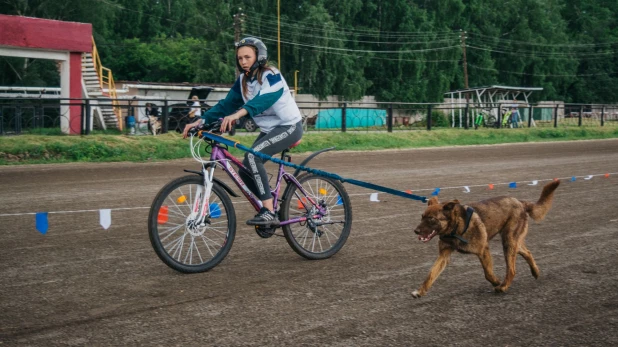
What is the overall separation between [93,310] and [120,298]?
34 centimetres

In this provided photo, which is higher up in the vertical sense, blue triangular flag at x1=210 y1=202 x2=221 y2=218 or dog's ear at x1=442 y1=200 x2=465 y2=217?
dog's ear at x1=442 y1=200 x2=465 y2=217

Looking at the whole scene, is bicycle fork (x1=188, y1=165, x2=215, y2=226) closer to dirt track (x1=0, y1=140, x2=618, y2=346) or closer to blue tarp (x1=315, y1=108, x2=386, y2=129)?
dirt track (x1=0, y1=140, x2=618, y2=346)

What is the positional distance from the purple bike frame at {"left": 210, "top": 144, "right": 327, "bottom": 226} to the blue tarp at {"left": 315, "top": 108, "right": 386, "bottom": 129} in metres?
19.0

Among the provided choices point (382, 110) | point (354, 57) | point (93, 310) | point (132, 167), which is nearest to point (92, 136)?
point (132, 167)

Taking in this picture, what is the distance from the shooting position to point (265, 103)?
19.7ft

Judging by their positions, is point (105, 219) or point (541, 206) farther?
point (105, 219)

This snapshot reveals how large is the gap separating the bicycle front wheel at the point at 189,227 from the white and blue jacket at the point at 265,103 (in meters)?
0.82

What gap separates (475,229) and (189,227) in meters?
2.48

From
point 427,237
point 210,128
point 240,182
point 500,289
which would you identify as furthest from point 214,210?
point 500,289

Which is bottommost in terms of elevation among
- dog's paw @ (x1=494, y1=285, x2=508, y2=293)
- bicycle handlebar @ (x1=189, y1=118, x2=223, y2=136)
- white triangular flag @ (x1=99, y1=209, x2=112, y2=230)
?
dog's paw @ (x1=494, y1=285, x2=508, y2=293)

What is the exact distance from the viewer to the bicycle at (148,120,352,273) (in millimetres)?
5664

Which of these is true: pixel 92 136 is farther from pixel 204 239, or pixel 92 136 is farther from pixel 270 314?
pixel 270 314

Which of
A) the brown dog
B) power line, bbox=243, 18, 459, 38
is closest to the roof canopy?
power line, bbox=243, 18, 459, 38

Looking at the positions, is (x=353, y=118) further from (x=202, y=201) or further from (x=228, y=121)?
(x=202, y=201)
